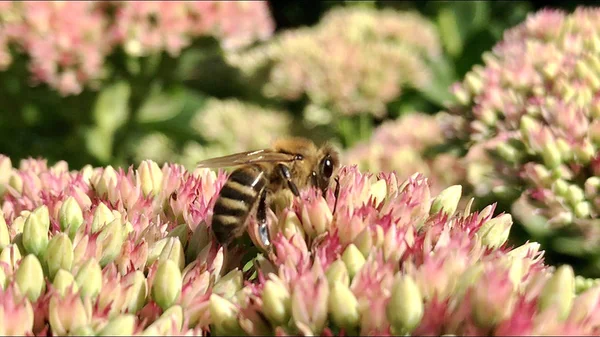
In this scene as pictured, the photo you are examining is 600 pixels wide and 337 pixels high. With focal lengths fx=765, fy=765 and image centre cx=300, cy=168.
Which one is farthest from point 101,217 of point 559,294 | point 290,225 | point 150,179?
point 559,294

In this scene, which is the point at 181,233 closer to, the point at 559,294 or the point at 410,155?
the point at 559,294

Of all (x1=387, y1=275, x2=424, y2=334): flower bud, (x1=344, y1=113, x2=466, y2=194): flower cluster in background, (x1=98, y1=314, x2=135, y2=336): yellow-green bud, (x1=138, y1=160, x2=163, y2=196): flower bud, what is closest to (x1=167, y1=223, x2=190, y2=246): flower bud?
(x1=138, y1=160, x2=163, y2=196): flower bud

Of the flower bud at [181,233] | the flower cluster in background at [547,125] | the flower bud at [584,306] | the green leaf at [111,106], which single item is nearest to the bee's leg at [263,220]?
the flower bud at [181,233]

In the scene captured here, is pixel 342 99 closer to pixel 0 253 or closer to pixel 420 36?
pixel 420 36

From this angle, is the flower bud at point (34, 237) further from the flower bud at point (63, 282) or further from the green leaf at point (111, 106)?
the green leaf at point (111, 106)

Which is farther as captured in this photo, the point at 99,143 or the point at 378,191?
the point at 99,143
